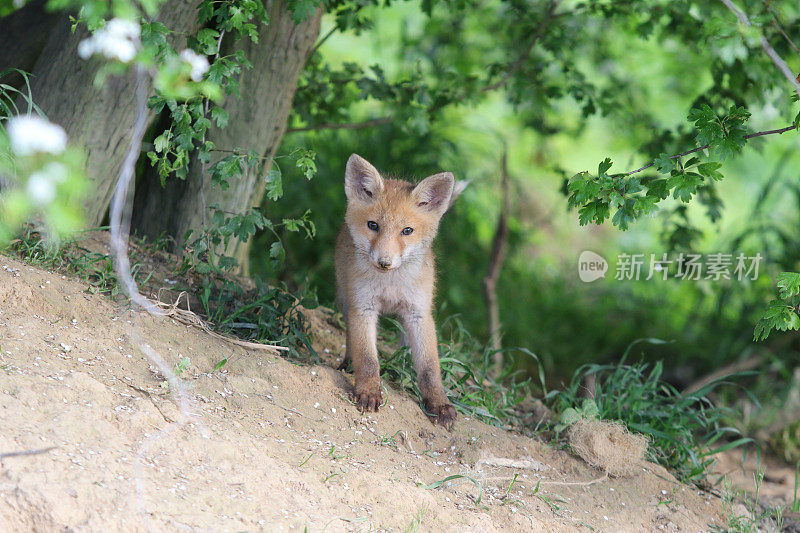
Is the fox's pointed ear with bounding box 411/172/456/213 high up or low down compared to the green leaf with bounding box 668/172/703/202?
down

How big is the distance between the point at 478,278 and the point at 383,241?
363 cm

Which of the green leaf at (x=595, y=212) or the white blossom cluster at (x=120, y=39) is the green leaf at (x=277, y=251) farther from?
the green leaf at (x=595, y=212)

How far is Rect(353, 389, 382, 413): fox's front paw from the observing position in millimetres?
3826

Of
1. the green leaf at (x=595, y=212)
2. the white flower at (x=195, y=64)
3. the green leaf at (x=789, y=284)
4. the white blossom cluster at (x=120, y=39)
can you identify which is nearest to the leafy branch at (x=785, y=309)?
the green leaf at (x=789, y=284)

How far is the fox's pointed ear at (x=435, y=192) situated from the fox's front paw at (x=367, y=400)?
1.16 meters

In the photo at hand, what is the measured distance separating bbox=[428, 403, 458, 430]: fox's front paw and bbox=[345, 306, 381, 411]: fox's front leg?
0.36 m

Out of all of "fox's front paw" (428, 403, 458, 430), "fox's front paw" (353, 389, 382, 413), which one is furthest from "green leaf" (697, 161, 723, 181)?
"fox's front paw" (353, 389, 382, 413)

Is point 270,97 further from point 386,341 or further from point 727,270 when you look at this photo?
point 727,270

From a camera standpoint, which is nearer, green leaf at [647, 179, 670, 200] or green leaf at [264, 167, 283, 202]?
green leaf at [647, 179, 670, 200]

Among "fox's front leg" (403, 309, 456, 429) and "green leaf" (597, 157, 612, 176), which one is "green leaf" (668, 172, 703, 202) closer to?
"green leaf" (597, 157, 612, 176)

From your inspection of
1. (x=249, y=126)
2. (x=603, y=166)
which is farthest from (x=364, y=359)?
(x=249, y=126)

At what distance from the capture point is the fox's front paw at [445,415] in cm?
399

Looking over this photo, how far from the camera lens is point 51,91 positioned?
13.3ft

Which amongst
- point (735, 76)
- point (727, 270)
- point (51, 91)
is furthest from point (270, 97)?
point (727, 270)
